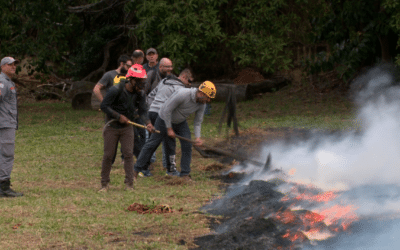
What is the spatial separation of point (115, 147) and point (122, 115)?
56 centimetres

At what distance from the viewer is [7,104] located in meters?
7.75

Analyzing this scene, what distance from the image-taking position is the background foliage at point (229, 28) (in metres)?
16.3

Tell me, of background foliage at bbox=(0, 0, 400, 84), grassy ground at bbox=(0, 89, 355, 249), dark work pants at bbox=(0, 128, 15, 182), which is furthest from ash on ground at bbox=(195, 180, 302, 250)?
background foliage at bbox=(0, 0, 400, 84)

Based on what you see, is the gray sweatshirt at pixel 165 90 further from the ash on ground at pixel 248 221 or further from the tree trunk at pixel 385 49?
the tree trunk at pixel 385 49

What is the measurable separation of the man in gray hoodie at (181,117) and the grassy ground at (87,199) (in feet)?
1.41

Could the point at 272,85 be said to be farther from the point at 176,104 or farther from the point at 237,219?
the point at 237,219

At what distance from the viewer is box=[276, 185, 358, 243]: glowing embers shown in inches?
→ 222

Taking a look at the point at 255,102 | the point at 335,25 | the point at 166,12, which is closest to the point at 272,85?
the point at 255,102

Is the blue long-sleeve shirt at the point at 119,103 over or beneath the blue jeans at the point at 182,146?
over

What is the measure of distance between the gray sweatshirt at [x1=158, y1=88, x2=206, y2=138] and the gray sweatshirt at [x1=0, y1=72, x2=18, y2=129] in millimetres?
2265

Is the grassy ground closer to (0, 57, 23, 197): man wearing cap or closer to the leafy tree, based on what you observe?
(0, 57, 23, 197): man wearing cap

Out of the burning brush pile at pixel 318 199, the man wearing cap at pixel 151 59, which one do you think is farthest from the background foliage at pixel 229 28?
the burning brush pile at pixel 318 199

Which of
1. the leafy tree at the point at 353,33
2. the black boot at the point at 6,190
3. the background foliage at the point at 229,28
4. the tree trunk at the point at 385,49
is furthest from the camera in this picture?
the tree trunk at the point at 385,49

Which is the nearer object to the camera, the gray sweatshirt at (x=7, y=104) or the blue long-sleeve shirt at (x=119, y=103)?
the gray sweatshirt at (x=7, y=104)
